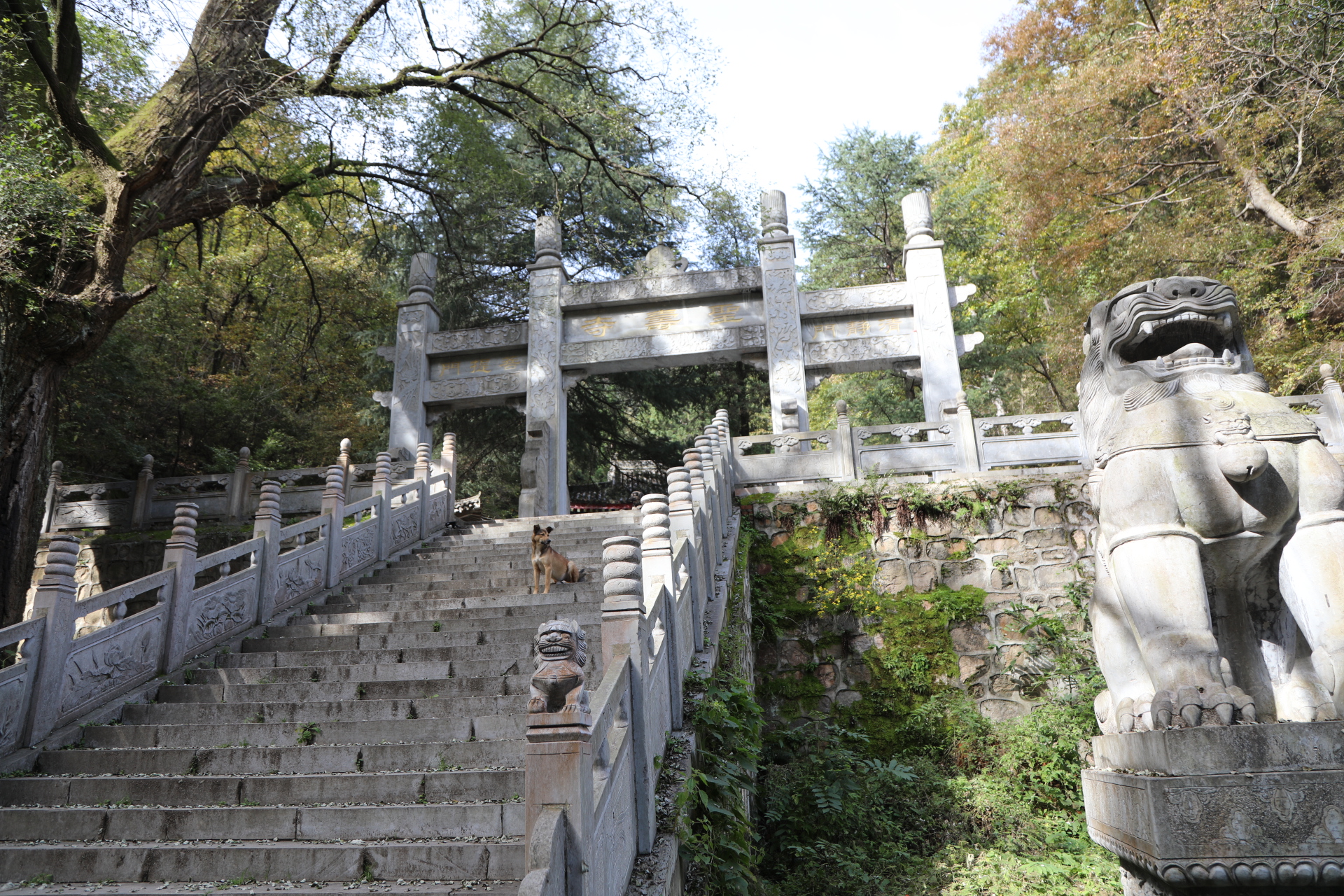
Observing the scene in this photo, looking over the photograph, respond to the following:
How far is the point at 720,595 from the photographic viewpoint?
723 centimetres

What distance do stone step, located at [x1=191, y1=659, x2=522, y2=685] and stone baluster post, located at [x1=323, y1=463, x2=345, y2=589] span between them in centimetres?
229

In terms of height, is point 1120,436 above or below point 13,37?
below

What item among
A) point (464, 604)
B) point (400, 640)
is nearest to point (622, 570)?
point (400, 640)

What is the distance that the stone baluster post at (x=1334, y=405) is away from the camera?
9.53 m

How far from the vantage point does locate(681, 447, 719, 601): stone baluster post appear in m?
6.65

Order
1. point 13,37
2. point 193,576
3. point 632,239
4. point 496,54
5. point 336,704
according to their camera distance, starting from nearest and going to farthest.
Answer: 1. point 336,704
2. point 193,576
3. point 13,37
4. point 496,54
5. point 632,239

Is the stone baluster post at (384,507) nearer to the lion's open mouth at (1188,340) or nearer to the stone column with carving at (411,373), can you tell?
the stone column with carving at (411,373)

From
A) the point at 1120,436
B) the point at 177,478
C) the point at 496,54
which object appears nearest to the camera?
the point at 1120,436

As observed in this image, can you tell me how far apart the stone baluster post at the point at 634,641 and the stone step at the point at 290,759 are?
1032 millimetres

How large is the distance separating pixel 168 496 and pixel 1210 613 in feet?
45.7

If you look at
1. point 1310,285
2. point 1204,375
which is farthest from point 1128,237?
point 1204,375

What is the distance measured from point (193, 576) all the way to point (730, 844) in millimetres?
5124

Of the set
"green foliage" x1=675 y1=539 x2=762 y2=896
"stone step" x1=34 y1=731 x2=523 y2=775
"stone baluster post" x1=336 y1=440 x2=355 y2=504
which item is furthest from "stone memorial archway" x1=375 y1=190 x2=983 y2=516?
"stone step" x1=34 y1=731 x2=523 y2=775

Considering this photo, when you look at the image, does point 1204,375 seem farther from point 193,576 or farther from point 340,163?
point 340,163
